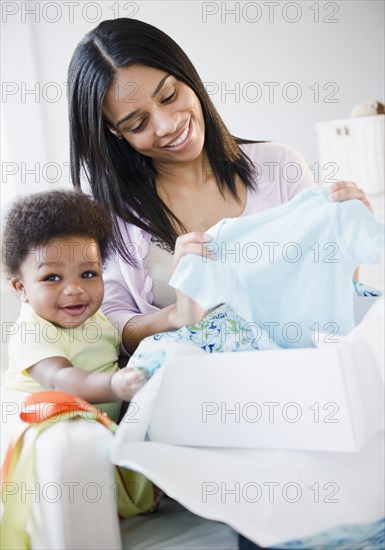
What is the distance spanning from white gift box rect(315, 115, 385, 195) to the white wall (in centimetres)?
36

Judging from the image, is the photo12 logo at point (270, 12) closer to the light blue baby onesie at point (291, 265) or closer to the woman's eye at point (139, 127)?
the woman's eye at point (139, 127)

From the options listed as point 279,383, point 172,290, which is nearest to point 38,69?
point 172,290

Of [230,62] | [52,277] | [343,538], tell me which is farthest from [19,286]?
[230,62]

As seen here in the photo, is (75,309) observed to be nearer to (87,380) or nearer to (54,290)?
(54,290)

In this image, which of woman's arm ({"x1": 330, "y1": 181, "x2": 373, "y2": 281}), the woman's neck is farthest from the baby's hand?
the woman's neck

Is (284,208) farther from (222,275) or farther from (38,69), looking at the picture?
(38,69)

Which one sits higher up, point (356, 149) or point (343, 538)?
point (356, 149)

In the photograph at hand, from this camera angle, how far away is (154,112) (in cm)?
A: 128

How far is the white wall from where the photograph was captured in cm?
355

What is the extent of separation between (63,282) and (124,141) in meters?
0.39

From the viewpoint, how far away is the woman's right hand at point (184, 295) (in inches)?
40.6

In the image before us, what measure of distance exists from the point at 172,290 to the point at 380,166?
2.83 meters

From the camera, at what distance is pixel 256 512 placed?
86 centimetres

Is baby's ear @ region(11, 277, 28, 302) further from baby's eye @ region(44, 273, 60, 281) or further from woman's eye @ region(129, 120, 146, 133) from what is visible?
woman's eye @ region(129, 120, 146, 133)
